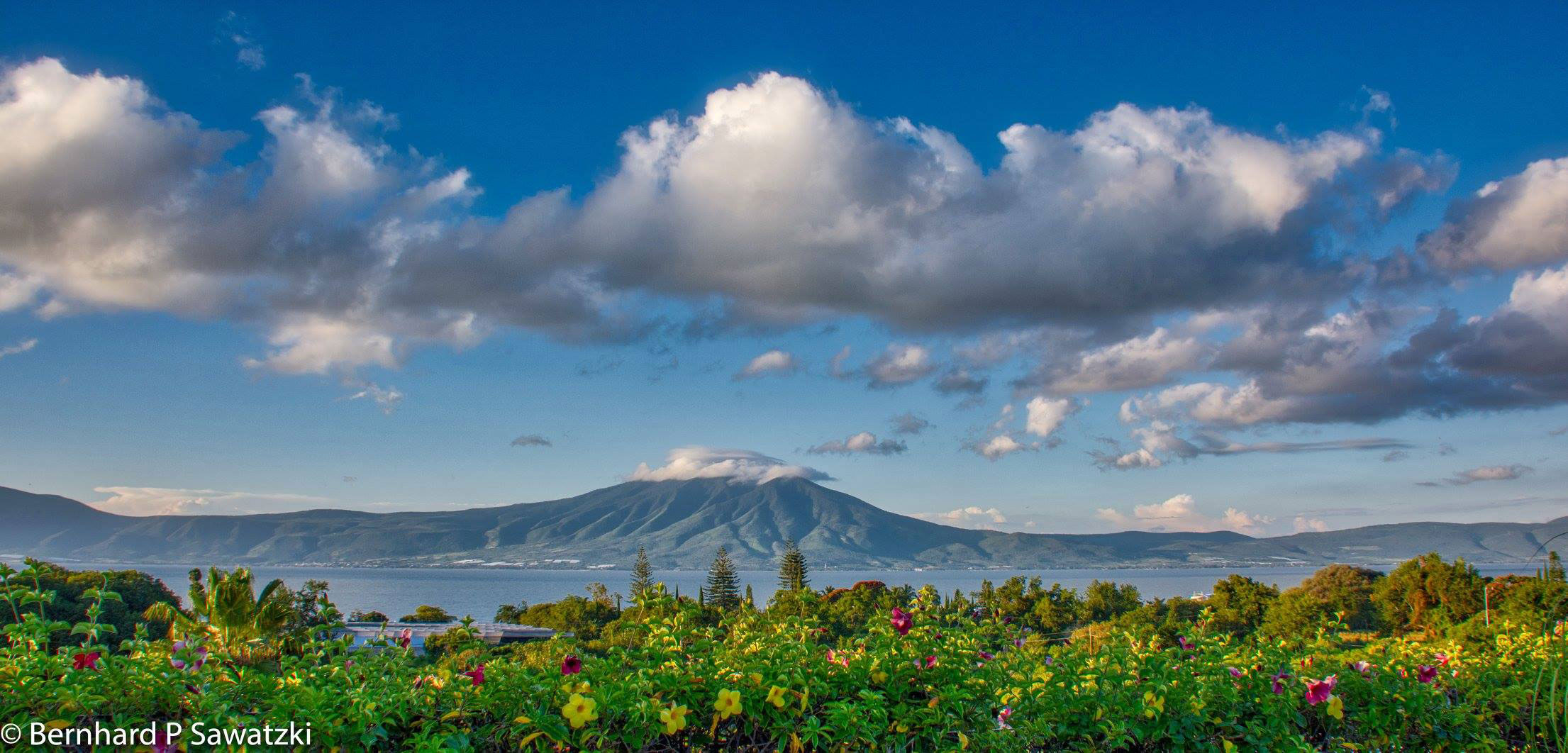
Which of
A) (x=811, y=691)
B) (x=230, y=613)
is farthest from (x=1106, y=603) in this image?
(x=811, y=691)

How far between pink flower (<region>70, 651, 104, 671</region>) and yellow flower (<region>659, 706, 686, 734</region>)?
62.7 inches

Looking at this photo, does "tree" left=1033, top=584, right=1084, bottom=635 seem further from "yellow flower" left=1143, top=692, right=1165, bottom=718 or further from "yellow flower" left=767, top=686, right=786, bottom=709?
"yellow flower" left=767, top=686, right=786, bottom=709

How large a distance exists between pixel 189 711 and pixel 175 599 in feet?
158

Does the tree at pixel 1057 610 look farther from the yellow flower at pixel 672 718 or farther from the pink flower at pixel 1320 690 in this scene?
the yellow flower at pixel 672 718

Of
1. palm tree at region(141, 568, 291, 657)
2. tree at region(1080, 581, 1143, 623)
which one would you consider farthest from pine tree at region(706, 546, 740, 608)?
palm tree at region(141, 568, 291, 657)

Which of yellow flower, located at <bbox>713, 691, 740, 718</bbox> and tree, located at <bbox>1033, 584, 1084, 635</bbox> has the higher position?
yellow flower, located at <bbox>713, 691, 740, 718</bbox>

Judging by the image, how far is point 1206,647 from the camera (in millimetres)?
3336

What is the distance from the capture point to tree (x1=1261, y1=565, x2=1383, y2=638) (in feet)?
144

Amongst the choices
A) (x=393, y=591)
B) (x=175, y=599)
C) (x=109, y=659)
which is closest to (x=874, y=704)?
(x=109, y=659)

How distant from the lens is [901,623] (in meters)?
3.16

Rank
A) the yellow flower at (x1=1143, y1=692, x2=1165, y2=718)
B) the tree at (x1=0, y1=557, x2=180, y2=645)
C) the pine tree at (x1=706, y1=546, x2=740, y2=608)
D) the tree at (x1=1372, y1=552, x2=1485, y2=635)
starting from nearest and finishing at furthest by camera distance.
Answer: the yellow flower at (x1=1143, y1=692, x2=1165, y2=718)
the tree at (x1=0, y1=557, x2=180, y2=645)
the tree at (x1=1372, y1=552, x2=1485, y2=635)
the pine tree at (x1=706, y1=546, x2=740, y2=608)

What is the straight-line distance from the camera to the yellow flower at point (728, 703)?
7.98ft

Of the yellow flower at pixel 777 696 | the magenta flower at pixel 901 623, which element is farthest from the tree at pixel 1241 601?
the yellow flower at pixel 777 696

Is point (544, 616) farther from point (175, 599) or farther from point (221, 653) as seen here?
point (221, 653)
